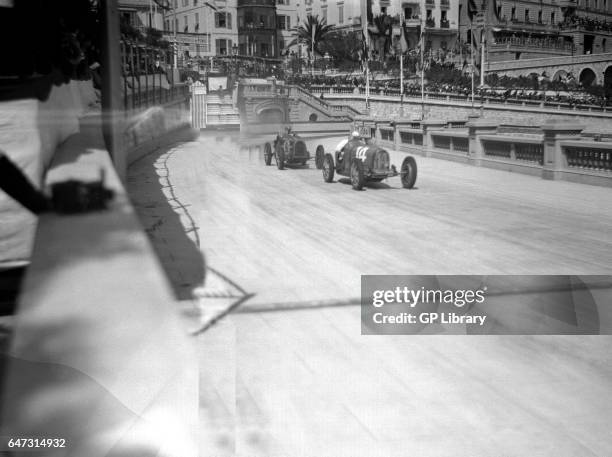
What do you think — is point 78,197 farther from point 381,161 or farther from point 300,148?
point 300,148

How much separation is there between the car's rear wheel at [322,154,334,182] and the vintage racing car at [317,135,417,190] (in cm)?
7

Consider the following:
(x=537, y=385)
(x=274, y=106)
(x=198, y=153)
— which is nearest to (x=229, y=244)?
(x=198, y=153)

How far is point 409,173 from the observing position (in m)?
14.1

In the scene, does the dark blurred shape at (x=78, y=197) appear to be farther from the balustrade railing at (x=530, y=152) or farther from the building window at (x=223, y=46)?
the balustrade railing at (x=530, y=152)

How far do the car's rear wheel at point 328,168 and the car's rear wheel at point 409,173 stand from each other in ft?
4.66

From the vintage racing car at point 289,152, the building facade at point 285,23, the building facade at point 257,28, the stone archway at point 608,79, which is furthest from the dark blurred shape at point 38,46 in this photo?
the vintage racing car at point 289,152

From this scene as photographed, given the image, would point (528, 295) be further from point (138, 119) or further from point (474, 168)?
point (474, 168)

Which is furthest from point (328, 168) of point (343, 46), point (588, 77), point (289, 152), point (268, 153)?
point (588, 77)

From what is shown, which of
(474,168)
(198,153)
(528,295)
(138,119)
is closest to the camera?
(138,119)

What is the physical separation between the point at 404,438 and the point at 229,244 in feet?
16.6

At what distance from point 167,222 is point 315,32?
4.05m

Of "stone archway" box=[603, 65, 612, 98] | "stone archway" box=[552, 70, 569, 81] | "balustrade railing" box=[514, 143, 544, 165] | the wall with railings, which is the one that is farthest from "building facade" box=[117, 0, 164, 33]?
"balustrade railing" box=[514, 143, 544, 165]

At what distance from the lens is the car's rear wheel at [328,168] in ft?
48.2

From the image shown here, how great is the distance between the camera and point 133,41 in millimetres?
4410
